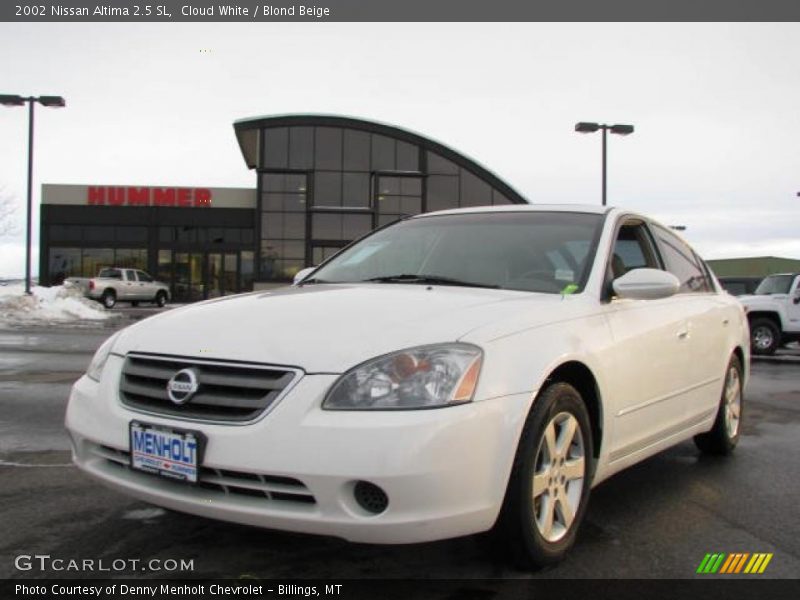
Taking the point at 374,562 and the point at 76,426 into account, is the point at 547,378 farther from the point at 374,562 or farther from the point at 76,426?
the point at 76,426

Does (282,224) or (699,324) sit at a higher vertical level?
(282,224)

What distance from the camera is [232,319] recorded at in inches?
122

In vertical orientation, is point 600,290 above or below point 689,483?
above

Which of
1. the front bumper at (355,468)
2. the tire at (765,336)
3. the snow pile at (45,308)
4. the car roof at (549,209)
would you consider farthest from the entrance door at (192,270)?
the front bumper at (355,468)

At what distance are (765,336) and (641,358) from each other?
42.5ft

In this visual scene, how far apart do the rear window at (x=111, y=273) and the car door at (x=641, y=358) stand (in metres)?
30.2

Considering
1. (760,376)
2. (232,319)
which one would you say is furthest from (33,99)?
(232,319)

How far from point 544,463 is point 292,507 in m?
1.04

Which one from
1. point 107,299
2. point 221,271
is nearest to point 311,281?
point 107,299

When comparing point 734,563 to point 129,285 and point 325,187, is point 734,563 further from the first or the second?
point 325,187

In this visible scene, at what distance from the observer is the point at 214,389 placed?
274cm

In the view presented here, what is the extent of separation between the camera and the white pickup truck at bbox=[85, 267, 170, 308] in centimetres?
3031

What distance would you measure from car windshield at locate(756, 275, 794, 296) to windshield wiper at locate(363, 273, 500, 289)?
13.5m

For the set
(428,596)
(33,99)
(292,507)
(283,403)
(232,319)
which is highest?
(33,99)
